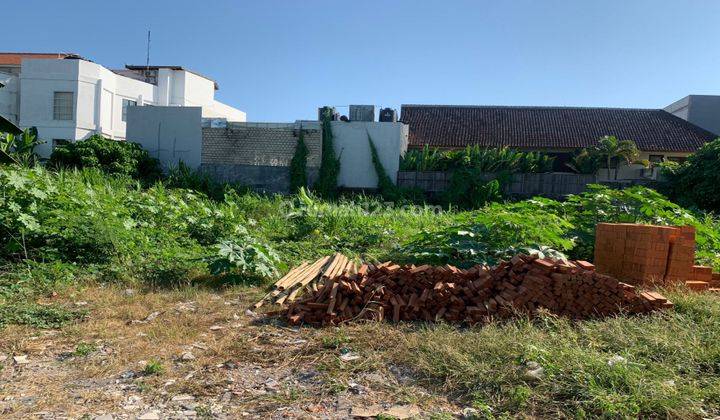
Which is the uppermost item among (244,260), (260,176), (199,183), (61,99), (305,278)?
(61,99)

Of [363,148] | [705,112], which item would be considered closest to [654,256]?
[363,148]

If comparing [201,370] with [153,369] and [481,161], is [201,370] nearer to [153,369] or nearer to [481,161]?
[153,369]

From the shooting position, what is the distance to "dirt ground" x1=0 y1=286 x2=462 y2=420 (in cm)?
A: 313

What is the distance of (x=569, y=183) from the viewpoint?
59.3 feet

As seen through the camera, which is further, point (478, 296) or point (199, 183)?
point (199, 183)

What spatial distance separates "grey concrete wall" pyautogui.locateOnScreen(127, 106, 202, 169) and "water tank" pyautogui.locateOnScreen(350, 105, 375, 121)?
5.99 meters

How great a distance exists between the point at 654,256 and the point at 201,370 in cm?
492

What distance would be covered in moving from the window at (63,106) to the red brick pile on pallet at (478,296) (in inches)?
1002

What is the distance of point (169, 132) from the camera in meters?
19.7

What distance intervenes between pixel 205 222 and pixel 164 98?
25221mm

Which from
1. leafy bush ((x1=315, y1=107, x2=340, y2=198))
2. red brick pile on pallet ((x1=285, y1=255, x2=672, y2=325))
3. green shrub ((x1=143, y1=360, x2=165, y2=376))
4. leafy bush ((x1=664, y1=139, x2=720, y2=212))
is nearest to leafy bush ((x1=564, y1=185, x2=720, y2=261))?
red brick pile on pallet ((x1=285, y1=255, x2=672, y2=325))

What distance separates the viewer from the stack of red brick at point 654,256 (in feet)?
18.4

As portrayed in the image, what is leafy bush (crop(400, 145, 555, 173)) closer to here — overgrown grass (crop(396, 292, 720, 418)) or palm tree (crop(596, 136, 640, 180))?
palm tree (crop(596, 136, 640, 180))

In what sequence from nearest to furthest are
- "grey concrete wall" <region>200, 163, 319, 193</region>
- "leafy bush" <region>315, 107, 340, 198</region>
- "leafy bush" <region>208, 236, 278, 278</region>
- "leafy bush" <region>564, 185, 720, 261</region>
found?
1. "leafy bush" <region>208, 236, 278, 278</region>
2. "leafy bush" <region>564, 185, 720, 261</region>
3. "leafy bush" <region>315, 107, 340, 198</region>
4. "grey concrete wall" <region>200, 163, 319, 193</region>
